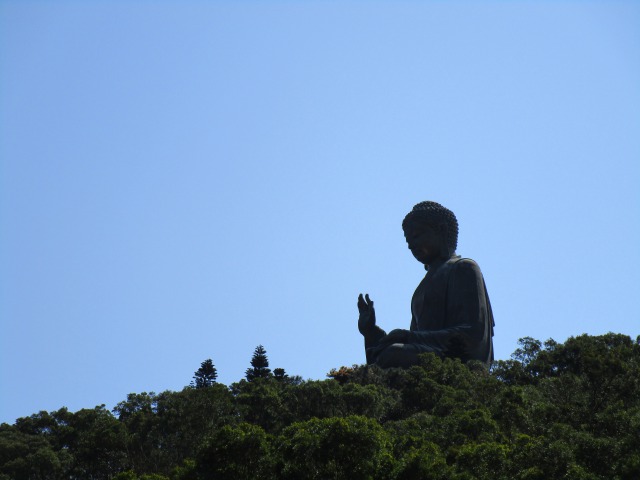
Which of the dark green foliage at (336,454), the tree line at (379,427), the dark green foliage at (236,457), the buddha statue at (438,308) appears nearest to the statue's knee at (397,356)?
the buddha statue at (438,308)

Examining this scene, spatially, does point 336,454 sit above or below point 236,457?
below

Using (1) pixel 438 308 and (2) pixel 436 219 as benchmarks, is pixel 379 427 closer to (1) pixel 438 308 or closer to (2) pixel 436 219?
(1) pixel 438 308

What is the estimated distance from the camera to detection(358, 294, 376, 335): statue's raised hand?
28.9 m

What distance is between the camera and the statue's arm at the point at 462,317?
2845cm

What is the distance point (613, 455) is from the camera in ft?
53.1

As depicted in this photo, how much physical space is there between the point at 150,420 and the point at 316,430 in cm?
681

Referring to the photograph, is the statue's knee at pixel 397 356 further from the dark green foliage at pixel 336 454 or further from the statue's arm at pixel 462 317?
the dark green foliage at pixel 336 454

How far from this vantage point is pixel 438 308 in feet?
99.1

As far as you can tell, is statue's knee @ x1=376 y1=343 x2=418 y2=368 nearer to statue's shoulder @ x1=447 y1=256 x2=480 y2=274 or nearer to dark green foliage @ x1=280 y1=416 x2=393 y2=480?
statue's shoulder @ x1=447 y1=256 x2=480 y2=274

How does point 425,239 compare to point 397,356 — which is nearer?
point 397,356

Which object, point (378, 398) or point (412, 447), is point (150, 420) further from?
point (412, 447)

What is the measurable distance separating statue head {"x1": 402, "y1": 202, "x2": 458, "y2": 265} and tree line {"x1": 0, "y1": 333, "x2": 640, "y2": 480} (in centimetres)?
423

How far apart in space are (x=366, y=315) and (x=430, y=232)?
3.44 metres

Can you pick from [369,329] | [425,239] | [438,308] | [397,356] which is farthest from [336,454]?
[425,239]
